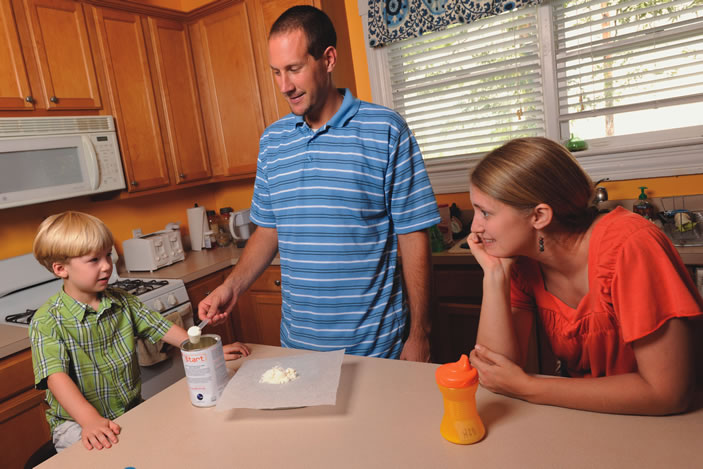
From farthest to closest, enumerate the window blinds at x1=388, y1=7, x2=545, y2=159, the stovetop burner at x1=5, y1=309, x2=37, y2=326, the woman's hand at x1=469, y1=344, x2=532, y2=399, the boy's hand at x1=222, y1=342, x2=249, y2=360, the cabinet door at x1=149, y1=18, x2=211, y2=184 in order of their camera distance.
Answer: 1. the cabinet door at x1=149, y1=18, x2=211, y2=184
2. the window blinds at x1=388, y1=7, x2=545, y2=159
3. the stovetop burner at x1=5, y1=309, x2=37, y2=326
4. the boy's hand at x1=222, y1=342, x2=249, y2=360
5. the woman's hand at x1=469, y1=344, x2=532, y2=399

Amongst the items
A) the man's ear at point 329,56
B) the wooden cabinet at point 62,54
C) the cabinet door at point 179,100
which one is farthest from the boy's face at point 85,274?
the cabinet door at point 179,100

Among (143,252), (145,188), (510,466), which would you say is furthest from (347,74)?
(510,466)

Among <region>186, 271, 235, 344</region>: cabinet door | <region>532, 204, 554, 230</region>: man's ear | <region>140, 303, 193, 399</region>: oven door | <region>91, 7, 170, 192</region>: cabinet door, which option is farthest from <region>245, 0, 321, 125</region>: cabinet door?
<region>532, 204, 554, 230</region>: man's ear

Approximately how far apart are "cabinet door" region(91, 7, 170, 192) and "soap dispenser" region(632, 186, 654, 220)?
2629 mm

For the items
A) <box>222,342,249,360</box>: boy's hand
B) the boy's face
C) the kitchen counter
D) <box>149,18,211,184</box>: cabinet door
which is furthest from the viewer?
<box>149,18,211,184</box>: cabinet door

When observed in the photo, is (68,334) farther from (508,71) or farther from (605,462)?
(508,71)

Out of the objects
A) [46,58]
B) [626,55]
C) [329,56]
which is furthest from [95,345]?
[626,55]

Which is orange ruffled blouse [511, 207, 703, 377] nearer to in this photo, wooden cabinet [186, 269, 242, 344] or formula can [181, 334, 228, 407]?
formula can [181, 334, 228, 407]

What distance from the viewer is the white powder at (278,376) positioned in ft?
3.28

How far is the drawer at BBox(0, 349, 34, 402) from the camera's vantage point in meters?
1.85

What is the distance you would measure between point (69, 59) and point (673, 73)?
2994mm

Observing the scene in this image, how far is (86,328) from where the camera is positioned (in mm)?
1375

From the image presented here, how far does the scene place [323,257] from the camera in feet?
4.70

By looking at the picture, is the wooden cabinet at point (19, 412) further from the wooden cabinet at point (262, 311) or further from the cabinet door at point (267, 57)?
the cabinet door at point (267, 57)
